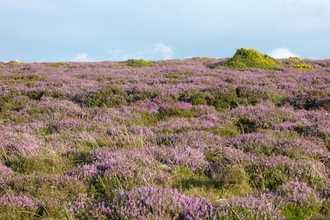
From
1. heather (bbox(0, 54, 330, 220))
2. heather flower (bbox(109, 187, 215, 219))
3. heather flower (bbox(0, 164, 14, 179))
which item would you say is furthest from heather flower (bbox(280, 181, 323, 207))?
heather flower (bbox(0, 164, 14, 179))

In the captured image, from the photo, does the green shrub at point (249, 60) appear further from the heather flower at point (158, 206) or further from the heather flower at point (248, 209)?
the heather flower at point (158, 206)

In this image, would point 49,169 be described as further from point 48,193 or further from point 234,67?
point 234,67

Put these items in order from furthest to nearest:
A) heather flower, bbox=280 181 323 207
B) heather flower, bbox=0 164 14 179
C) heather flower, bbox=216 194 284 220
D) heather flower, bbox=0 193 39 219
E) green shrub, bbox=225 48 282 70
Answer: green shrub, bbox=225 48 282 70 → heather flower, bbox=0 164 14 179 → heather flower, bbox=280 181 323 207 → heather flower, bbox=0 193 39 219 → heather flower, bbox=216 194 284 220

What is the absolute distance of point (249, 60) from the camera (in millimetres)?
26031

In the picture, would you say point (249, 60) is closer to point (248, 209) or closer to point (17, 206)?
point (248, 209)

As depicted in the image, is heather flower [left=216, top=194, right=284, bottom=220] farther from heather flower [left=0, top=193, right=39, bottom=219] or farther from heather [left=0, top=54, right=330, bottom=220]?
heather flower [left=0, top=193, right=39, bottom=219]

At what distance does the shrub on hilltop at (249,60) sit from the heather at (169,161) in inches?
561

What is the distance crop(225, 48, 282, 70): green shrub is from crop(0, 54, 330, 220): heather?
14.2 m

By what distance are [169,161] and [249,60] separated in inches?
891

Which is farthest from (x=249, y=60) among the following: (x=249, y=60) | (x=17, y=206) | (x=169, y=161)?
(x=17, y=206)

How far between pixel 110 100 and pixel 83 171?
7.14 meters

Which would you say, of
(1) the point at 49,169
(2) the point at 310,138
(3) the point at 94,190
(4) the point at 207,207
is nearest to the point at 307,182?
(4) the point at 207,207

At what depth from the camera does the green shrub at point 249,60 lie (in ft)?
82.8

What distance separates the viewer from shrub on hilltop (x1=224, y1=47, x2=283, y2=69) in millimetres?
25234
